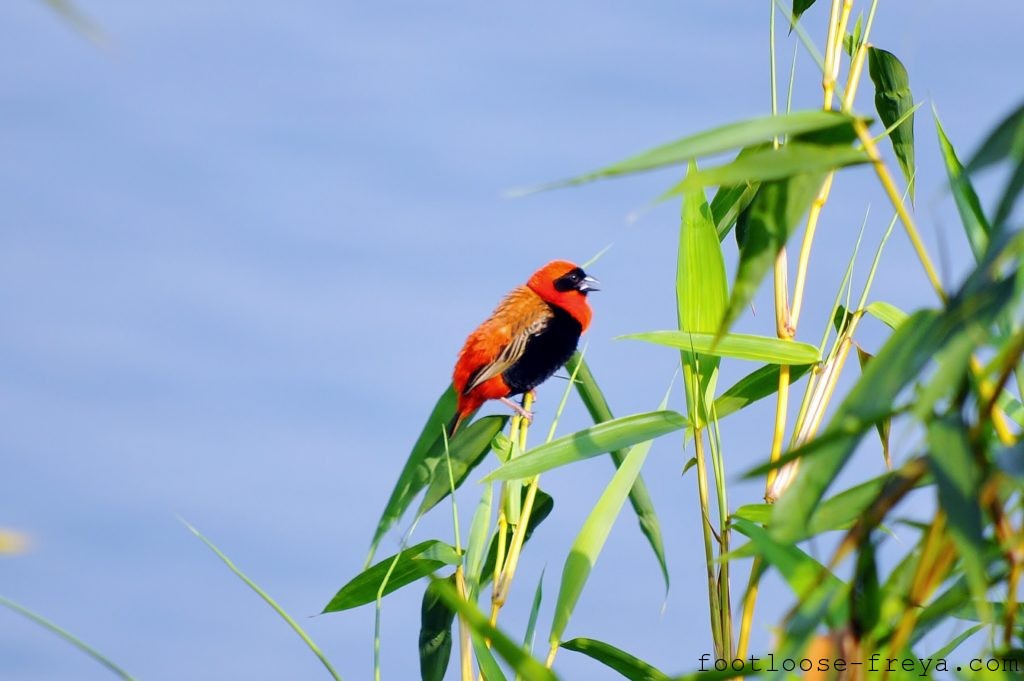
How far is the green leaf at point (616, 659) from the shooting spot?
270 cm

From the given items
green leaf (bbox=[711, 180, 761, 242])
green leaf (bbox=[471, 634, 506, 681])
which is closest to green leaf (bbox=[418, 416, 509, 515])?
green leaf (bbox=[471, 634, 506, 681])

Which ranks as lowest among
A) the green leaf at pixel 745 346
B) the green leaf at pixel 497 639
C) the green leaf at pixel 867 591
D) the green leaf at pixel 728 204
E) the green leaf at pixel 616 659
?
the green leaf at pixel 497 639

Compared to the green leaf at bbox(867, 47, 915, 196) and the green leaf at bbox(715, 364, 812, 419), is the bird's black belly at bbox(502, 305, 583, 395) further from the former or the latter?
the green leaf at bbox(867, 47, 915, 196)

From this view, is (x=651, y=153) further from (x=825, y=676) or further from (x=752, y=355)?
(x=752, y=355)

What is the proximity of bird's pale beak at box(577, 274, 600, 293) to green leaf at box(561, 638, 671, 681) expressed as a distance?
2162mm

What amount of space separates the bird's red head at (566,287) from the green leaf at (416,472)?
1.57m

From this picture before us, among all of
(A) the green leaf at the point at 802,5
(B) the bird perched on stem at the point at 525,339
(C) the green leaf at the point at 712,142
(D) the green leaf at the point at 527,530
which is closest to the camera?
(C) the green leaf at the point at 712,142

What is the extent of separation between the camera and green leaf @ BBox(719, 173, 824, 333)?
1492mm

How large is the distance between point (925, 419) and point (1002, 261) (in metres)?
0.20

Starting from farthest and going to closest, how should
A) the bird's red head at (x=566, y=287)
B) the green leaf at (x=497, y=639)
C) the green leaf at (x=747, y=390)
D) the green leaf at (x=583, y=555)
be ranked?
the bird's red head at (x=566, y=287)
the green leaf at (x=747, y=390)
the green leaf at (x=583, y=555)
the green leaf at (x=497, y=639)

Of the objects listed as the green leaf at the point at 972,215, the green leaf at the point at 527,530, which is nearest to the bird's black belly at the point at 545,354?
the green leaf at the point at 527,530

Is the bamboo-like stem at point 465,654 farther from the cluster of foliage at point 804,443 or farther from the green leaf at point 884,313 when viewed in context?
the green leaf at point 884,313

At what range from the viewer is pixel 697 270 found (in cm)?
247

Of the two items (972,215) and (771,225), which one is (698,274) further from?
(771,225)
